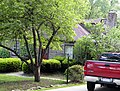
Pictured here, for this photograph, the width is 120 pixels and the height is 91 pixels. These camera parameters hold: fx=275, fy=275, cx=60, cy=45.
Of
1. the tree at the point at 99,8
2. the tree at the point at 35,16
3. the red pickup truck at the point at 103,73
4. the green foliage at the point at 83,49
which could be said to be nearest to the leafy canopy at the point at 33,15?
the tree at the point at 35,16

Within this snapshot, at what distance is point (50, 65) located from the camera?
2100cm

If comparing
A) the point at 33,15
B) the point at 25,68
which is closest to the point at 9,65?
the point at 25,68

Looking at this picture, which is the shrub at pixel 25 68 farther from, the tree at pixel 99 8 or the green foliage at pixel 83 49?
the tree at pixel 99 8

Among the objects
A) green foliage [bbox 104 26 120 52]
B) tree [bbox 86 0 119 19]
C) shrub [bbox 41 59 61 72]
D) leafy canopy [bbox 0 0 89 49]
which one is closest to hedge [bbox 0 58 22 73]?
shrub [bbox 41 59 61 72]

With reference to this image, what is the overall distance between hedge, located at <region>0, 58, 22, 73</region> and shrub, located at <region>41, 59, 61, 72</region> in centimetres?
226

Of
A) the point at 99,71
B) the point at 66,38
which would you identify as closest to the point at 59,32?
the point at 66,38

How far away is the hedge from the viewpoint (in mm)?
21219

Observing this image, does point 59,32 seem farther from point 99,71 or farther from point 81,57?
point 81,57

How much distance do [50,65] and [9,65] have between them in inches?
128

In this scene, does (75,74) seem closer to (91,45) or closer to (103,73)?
(103,73)

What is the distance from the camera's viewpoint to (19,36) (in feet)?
46.7

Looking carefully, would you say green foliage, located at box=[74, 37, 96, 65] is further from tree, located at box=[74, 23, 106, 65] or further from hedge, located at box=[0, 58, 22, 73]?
hedge, located at box=[0, 58, 22, 73]

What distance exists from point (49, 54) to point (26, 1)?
49.6ft

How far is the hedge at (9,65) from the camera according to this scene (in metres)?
21.2
